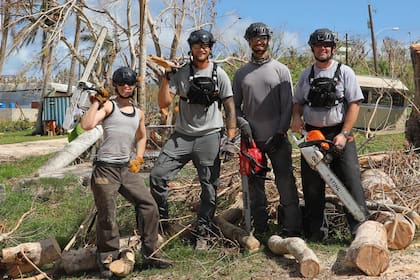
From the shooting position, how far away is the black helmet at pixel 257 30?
498 cm

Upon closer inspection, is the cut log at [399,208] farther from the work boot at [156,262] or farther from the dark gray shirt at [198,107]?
the work boot at [156,262]

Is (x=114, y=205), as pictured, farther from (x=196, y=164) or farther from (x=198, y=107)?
(x=198, y=107)

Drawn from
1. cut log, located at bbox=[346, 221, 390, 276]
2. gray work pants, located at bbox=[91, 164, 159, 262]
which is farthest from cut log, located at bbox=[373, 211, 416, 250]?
gray work pants, located at bbox=[91, 164, 159, 262]

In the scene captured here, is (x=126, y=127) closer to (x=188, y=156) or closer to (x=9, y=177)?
(x=188, y=156)

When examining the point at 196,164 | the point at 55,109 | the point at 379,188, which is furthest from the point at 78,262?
the point at 55,109

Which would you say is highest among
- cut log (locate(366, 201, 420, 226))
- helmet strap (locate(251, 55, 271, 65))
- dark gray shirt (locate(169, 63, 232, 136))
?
helmet strap (locate(251, 55, 271, 65))

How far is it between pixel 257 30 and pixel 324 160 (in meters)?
1.35

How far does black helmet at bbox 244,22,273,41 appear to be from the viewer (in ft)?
16.3

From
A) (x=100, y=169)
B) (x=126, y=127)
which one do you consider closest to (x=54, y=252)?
(x=100, y=169)

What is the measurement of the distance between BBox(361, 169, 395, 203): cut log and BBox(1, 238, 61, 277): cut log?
11.1 feet

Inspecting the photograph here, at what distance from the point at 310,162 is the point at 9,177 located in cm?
728

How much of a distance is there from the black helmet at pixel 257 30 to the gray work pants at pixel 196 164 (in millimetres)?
988

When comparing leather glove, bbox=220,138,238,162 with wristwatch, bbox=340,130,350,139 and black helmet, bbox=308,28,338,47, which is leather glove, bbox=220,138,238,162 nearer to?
wristwatch, bbox=340,130,350,139

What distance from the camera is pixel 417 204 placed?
5863 millimetres
